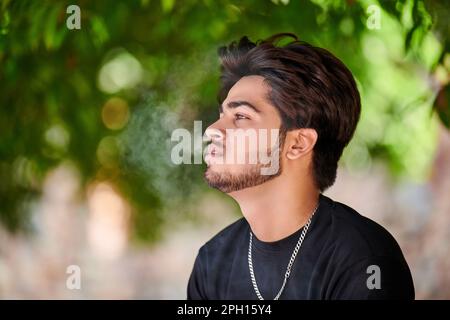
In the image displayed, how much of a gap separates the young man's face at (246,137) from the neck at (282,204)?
0.03 metres

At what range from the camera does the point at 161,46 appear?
2.09 m

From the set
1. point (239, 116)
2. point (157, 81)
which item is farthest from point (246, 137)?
point (157, 81)

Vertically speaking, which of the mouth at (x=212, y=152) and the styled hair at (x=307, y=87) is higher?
the styled hair at (x=307, y=87)

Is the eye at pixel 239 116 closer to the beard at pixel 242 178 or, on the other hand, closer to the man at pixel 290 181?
the man at pixel 290 181

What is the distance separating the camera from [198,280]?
6.70ft

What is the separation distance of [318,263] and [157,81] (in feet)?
2.47

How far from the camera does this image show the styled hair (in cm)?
192

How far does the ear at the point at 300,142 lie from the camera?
194 centimetres

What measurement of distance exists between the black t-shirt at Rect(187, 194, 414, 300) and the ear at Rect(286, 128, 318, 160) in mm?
158

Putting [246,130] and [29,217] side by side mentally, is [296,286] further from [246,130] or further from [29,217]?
[29,217]

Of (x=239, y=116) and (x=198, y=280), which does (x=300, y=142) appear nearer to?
(x=239, y=116)

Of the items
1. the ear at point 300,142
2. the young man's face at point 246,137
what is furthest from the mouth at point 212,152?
the ear at point 300,142

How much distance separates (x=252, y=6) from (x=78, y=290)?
1.05 meters
